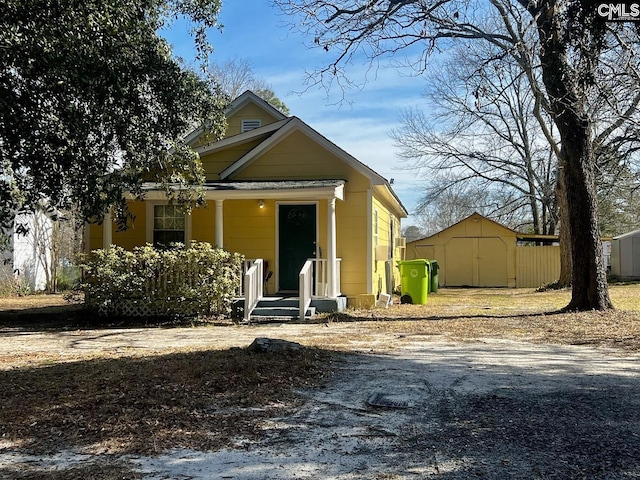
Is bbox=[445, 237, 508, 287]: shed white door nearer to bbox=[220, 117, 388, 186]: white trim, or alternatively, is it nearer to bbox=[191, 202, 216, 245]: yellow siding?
bbox=[220, 117, 388, 186]: white trim

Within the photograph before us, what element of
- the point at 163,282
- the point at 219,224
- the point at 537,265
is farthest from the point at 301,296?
the point at 537,265

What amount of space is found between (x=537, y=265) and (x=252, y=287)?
57.5 feet

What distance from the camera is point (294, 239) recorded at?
13.1 m

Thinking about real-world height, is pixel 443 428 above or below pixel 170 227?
below

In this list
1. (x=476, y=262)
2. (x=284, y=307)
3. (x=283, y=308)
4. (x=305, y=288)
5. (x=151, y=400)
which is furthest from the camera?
(x=476, y=262)

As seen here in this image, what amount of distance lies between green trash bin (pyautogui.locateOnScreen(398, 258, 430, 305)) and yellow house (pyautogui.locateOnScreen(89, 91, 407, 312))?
5.21ft

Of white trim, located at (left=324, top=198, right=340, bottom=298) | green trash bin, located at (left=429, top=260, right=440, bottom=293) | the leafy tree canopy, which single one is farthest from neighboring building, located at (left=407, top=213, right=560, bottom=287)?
the leafy tree canopy

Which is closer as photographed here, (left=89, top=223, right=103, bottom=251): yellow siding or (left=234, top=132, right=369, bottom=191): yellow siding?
(left=234, top=132, right=369, bottom=191): yellow siding

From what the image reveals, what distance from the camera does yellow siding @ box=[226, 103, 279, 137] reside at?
1667 centimetres

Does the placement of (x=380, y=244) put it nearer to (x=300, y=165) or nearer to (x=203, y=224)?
(x=300, y=165)

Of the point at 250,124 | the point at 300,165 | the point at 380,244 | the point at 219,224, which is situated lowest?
the point at 380,244

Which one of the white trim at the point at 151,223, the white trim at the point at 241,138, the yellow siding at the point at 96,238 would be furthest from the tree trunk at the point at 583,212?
the yellow siding at the point at 96,238

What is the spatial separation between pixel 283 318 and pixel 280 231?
2652 millimetres

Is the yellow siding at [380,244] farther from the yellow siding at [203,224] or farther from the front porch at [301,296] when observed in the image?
the yellow siding at [203,224]
